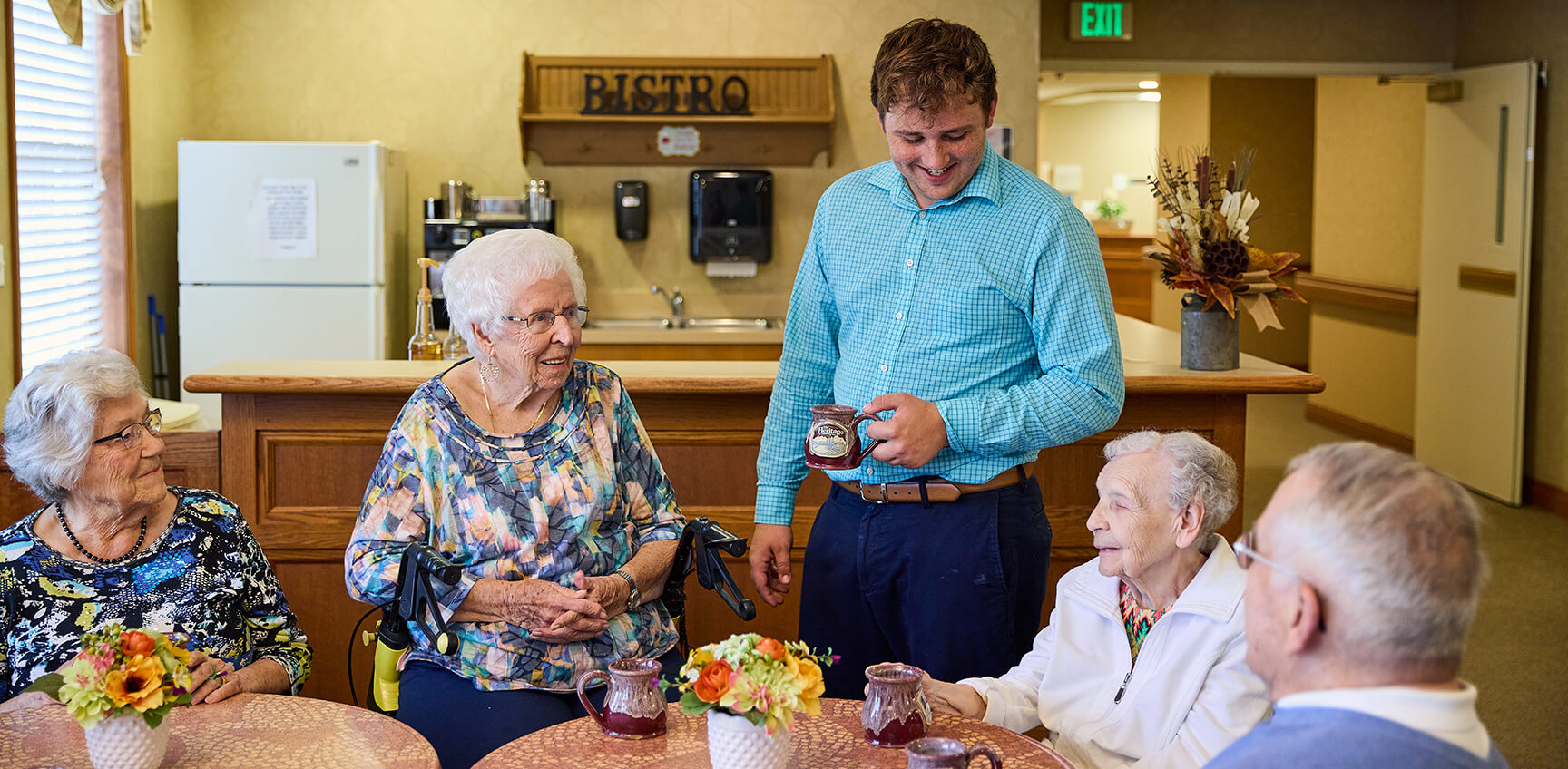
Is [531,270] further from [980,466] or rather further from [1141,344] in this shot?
[1141,344]

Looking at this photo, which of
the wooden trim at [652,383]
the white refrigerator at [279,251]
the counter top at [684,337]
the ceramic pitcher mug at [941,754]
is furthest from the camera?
the counter top at [684,337]

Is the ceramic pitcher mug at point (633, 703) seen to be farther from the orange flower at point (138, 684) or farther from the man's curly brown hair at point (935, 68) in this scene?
the man's curly brown hair at point (935, 68)

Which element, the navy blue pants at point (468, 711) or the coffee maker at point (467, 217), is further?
the coffee maker at point (467, 217)

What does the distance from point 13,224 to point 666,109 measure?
261cm

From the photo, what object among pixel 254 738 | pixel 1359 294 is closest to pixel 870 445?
pixel 254 738

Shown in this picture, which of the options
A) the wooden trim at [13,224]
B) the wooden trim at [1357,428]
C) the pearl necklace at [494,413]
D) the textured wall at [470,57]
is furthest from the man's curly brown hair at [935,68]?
the wooden trim at [1357,428]

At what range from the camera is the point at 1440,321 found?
6.83m

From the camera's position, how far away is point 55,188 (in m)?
4.62

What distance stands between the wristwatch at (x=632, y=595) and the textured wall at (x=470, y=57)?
404 centimetres

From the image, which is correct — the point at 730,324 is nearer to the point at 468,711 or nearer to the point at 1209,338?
the point at 1209,338

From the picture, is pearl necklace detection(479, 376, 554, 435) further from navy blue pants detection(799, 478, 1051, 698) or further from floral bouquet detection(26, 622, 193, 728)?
floral bouquet detection(26, 622, 193, 728)

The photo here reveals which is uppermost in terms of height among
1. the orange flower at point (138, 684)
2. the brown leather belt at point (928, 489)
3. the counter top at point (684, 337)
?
the counter top at point (684, 337)

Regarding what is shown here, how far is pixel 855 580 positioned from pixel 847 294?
482 millimetres

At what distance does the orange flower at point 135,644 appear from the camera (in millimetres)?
1611
